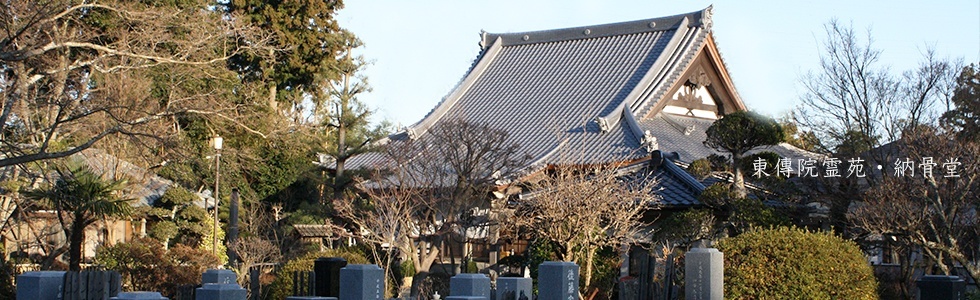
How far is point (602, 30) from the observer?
30188 mm

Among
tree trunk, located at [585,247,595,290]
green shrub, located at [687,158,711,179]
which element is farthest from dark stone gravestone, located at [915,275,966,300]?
green shrub, located at [687,158,711,179]

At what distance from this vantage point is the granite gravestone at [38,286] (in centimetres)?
845

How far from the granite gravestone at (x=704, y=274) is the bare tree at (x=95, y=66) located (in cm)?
718

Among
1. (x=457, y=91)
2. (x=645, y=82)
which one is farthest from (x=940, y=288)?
(x=457, y=91)

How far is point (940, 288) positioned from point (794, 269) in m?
1.82

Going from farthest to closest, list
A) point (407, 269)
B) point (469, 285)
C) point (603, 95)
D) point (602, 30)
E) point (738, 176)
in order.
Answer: point (602, 30) < point (603, 95) < point (407, 269) < point (738, 176) < point (469, 285)

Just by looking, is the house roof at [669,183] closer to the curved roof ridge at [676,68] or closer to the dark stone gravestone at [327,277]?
the curved roof ridge at [676,68]

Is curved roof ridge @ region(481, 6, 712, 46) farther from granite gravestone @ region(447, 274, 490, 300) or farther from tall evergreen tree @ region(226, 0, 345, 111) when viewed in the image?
granite gravestone @ region(447, 274, 490, 300)

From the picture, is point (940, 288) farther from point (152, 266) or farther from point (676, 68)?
point (676, 68)

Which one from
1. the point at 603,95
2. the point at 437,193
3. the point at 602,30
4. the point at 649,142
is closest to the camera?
the point at 437,193

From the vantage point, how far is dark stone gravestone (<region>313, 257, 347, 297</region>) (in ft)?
42.4

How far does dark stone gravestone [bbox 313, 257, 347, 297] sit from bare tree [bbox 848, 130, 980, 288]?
804 centimetres

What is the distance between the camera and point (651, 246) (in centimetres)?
2017

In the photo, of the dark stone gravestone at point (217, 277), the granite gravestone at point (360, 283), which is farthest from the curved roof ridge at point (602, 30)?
the granite gravestone at point (360, 283)
